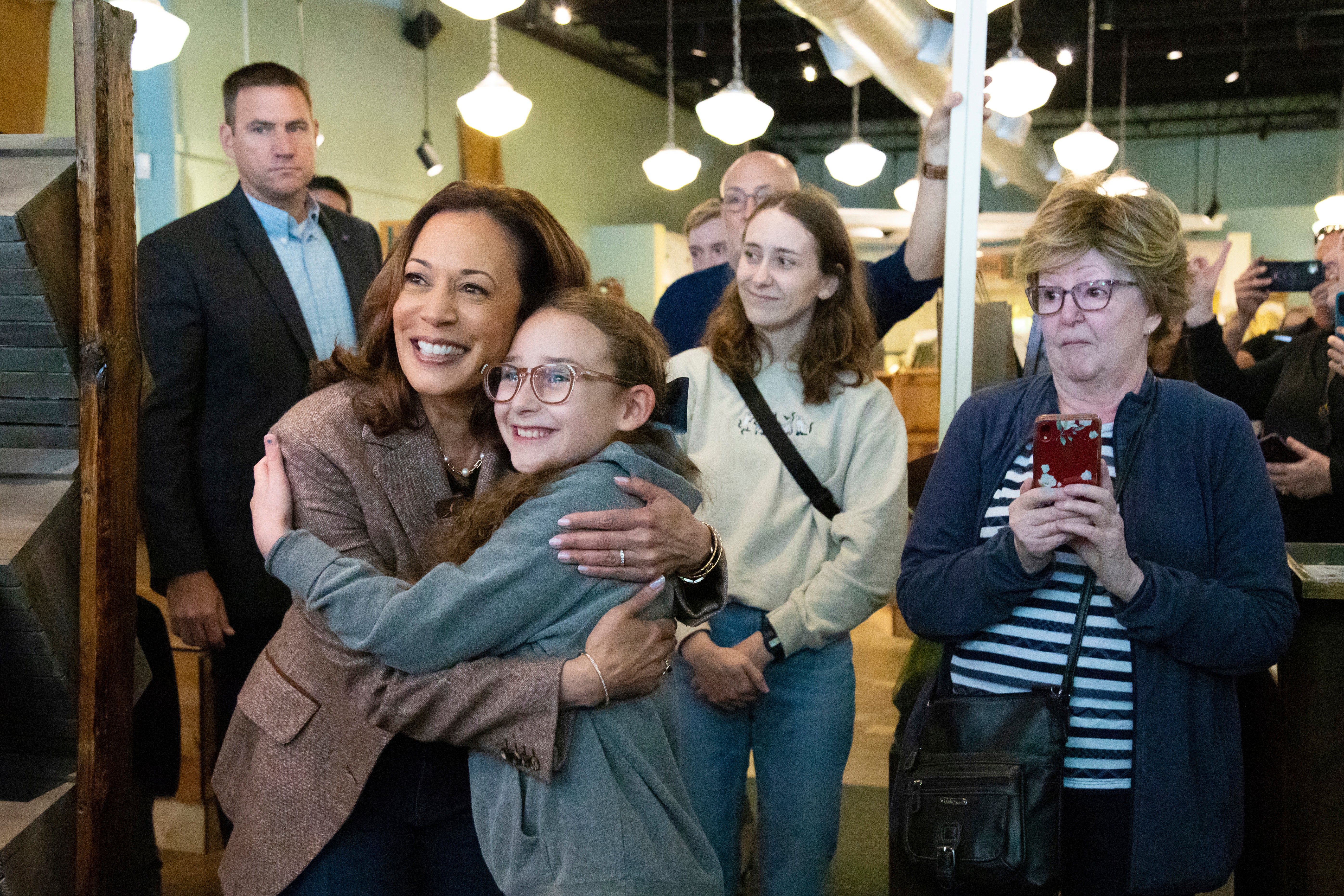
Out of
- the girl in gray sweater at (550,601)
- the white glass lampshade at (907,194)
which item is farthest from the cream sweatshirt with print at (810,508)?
the white glass lampshade at (907,194)

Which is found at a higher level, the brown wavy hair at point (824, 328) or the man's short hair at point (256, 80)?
the man's short hair at point (256, 80)

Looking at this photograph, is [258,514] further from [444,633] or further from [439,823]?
[439,823]

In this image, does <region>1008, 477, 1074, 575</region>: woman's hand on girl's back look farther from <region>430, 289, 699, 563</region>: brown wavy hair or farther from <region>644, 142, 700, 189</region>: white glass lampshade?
<region>644, 142, 700, 189</region>: white glass lampshade

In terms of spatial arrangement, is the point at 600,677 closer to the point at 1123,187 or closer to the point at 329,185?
the point at 1123,187

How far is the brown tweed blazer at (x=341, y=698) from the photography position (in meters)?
1.31

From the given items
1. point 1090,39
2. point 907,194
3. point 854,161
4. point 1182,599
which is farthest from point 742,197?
point 907,194

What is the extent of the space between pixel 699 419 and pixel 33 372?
3.85ft

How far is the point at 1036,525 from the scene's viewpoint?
1.55 meters

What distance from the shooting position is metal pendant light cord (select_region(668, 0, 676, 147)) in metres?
8.18

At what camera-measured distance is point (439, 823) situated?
1.44m

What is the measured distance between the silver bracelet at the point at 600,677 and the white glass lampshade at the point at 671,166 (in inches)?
237

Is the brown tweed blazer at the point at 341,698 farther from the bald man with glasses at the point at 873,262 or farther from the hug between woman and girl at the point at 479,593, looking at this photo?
the bald man with glasses at the point at 873,262

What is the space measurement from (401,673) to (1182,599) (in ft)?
3.48

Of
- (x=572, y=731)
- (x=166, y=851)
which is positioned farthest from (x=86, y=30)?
(x=166, y=851)
